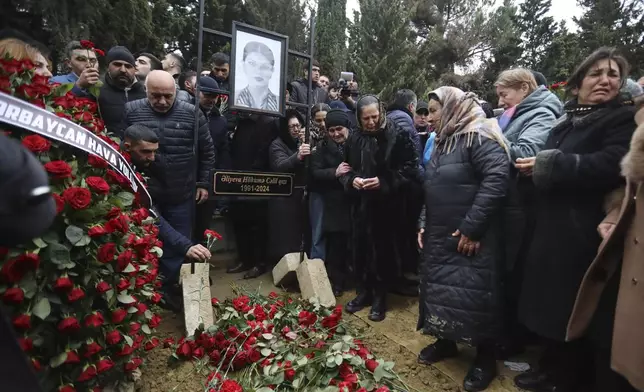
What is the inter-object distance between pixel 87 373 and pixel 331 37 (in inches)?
952

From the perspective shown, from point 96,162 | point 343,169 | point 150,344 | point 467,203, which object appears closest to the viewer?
point 96,162

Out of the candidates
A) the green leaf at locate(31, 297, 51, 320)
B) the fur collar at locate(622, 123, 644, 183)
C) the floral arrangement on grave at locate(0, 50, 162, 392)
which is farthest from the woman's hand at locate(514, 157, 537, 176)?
the green leaf at locate(31, 297, 51, 320)

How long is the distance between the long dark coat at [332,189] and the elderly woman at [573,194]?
6.24 feet

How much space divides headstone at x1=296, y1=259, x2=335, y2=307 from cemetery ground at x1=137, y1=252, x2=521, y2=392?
22 cm

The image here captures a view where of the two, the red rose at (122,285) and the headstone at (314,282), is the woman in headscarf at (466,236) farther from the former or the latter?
the red rose at (122,285)

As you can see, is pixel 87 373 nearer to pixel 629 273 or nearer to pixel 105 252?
pixel 105 252

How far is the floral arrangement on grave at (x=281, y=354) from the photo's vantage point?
2305 millimetres

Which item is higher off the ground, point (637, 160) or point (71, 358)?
point (637, 160)

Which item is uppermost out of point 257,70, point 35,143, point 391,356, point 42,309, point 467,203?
point 257,70

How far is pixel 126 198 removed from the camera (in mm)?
2176

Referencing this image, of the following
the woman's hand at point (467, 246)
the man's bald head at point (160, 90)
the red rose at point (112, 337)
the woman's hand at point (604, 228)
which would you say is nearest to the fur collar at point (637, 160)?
the woman's hand at point (604, 228)

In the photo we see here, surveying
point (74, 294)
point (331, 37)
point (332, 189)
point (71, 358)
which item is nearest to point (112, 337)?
point (71, 358)

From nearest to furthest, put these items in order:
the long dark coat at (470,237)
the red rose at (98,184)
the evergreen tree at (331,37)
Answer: the red rose at (98,184), the long dark coat at (470,237), the evergreen tree at (331,37)

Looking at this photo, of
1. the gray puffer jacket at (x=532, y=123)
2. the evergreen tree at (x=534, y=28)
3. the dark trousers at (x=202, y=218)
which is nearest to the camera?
the gray puffer jacket at (x=532, y=123)
